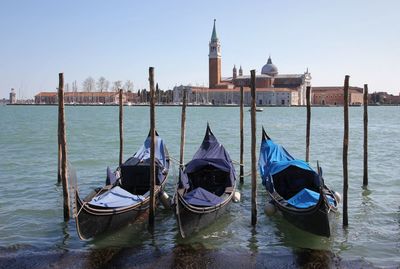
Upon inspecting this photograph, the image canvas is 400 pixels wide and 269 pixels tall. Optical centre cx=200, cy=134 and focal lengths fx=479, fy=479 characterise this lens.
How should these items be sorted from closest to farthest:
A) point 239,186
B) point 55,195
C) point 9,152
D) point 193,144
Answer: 1. point 55,195
2. point 239,186
3. point 9,152
4. point 193,144

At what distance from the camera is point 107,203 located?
21.5 feet

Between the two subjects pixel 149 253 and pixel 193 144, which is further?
pixel 193 144

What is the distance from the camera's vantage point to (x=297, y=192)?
812 centimetres

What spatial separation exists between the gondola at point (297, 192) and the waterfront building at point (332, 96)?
91.4m

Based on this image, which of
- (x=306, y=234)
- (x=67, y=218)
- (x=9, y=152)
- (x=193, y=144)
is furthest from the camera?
(x=193, y=144)

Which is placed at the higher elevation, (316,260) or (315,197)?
(315,197)

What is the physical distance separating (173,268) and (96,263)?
933 mm

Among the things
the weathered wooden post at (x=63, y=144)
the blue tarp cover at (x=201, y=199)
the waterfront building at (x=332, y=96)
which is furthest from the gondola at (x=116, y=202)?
the waterfront building at (x=332, y=96)

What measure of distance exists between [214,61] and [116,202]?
86333mm

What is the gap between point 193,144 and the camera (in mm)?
20766

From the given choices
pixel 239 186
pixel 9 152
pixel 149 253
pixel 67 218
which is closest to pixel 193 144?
pixel 9 152

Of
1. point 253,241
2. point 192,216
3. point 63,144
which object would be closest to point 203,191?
point 192,216

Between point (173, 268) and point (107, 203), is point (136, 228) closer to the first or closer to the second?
point (107, 203)

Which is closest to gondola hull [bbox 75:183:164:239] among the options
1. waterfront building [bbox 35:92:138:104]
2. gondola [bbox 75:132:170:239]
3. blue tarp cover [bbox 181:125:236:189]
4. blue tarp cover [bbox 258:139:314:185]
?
gondola [bbox 75:132:170:239]
